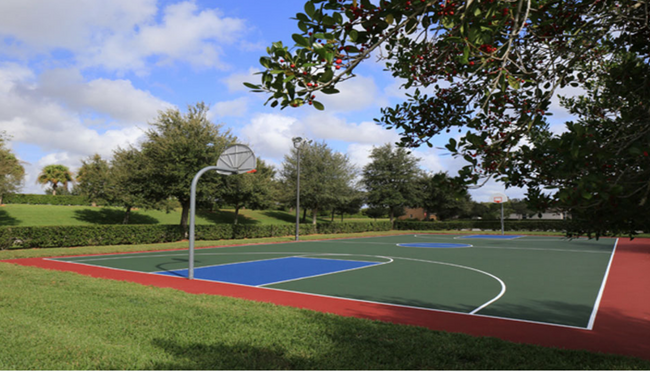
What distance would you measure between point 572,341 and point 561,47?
4709mm

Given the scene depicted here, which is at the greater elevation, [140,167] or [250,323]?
[140,167]

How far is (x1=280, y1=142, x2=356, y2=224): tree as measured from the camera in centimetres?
4138

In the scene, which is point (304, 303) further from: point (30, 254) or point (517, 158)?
point (30, 254)

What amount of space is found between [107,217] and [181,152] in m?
25.6

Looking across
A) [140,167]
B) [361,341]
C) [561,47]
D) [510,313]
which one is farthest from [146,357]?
[140,167]

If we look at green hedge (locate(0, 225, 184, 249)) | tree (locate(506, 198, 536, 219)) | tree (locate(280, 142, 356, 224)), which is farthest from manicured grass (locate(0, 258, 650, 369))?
tree (locate(280, 142, 356, 224))

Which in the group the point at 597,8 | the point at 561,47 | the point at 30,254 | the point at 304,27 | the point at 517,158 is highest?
the point at 597,8

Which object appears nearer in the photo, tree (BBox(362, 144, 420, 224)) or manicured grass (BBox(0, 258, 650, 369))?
manicured grass (BBox(0, 258, 650, 369))

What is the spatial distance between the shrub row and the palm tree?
47.8 meters

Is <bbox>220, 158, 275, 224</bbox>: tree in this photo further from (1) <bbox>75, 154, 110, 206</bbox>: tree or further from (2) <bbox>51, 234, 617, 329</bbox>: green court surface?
(1) <bbox>75, 154, 110, 206</bbox>: tree

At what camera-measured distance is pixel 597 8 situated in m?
3.57

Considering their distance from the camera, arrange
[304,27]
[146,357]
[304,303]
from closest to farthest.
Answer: [304,27] < [146,357] < [304,303]

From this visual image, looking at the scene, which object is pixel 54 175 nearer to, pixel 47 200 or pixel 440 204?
pixel 47 200

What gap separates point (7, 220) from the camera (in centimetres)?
3709
